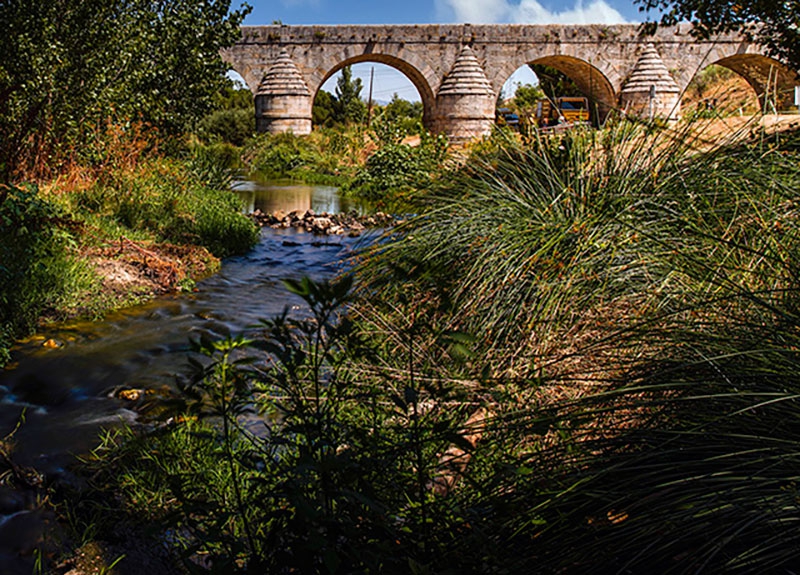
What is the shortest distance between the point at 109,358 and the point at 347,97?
113 ft

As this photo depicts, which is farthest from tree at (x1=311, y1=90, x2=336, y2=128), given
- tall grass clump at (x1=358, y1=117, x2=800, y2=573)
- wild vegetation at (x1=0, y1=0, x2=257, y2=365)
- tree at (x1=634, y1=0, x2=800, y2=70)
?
tall grass clump at (x1=358, y1=117, x2=800, y2=573)

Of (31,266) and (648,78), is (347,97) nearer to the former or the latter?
(648,78)

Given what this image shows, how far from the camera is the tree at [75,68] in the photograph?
647 centimetres

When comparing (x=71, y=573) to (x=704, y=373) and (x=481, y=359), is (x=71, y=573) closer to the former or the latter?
(x=481, y=359)

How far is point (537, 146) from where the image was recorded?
13.5 ft

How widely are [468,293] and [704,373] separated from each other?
5.01ft

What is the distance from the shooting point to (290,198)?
14.4 meters

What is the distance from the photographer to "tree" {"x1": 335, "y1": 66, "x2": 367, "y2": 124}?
35.1 m

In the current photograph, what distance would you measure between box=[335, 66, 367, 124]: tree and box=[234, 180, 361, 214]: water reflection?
17.8 m

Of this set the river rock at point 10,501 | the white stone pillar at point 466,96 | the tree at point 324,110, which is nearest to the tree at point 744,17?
the river rock at point 10,501

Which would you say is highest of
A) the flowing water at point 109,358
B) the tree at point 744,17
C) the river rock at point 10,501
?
the tree at point 744,17

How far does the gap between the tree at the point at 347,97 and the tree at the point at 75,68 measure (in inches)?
1041

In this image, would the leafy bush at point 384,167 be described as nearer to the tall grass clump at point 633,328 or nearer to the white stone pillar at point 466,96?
the white stone pillar at point 466,96

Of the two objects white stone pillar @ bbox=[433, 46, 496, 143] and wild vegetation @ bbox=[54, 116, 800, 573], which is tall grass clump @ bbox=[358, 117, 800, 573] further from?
white stone pillar @ bbox=[433, 46, 496, 143]
